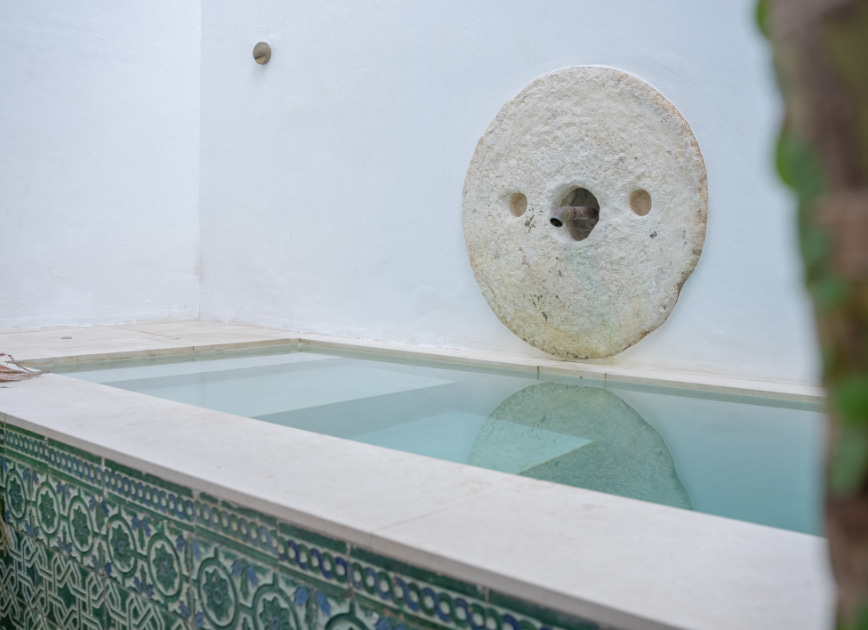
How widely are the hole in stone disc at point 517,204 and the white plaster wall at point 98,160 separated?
2633 mm

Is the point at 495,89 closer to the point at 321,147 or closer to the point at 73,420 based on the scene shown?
the point at 321,147

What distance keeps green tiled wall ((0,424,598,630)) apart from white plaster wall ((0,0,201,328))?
3.02 meters

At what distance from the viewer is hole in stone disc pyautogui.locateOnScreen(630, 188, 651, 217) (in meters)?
2.60

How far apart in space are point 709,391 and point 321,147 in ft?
8.28

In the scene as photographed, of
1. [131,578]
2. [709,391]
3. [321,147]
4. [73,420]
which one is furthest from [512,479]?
[321,147]

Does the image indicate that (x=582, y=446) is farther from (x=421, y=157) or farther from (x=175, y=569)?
(x=421, y=157)

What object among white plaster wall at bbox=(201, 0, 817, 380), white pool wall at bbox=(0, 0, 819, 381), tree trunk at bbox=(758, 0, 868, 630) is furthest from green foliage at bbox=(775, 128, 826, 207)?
white pool wall at bbox=(0, 0, 819, 381)

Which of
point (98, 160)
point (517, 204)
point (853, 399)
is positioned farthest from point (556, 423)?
point (98, 160)

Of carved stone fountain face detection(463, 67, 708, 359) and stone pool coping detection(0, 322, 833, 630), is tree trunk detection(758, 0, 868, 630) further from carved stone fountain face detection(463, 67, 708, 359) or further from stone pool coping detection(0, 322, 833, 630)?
carved stone fountain face detection(463, 67, 708, 359)

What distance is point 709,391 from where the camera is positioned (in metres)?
2.30

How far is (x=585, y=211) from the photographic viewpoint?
9.14 ft

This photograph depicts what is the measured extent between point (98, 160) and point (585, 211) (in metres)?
3.18

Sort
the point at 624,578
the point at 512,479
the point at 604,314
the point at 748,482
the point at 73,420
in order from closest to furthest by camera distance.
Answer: the point at 624,578, the point at 512,479, the point at 748,482, the point at 73,420, the point at 604,314

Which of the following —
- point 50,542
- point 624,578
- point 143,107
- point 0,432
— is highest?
point 143,107
